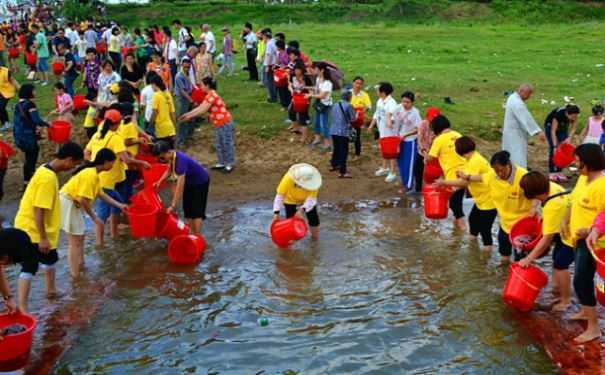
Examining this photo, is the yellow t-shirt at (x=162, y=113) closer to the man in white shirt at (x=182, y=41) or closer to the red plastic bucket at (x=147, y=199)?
the red plastic bucket at (x=147, y=199)

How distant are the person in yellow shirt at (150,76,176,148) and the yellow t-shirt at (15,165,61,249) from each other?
5.41 metres

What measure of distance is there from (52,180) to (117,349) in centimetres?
179

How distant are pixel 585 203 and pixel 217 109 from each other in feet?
27.0

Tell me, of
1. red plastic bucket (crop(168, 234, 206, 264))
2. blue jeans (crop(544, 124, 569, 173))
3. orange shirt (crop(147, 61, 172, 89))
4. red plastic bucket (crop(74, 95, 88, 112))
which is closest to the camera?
red plastic bucket (crop(168, 234, 206, 264))

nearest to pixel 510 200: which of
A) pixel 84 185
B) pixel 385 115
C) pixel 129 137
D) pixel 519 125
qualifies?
pixel 519 125

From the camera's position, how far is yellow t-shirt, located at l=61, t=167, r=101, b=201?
8.55 meters

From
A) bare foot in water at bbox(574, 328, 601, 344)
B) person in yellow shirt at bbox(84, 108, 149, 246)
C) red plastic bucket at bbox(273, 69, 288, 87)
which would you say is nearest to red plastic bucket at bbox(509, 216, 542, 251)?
bare foot in water at bbox(574, 328, 601, 344)

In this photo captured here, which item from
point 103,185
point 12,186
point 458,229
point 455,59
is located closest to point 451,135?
point 458,229

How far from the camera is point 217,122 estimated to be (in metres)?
13.8

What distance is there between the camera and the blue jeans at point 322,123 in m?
14.7

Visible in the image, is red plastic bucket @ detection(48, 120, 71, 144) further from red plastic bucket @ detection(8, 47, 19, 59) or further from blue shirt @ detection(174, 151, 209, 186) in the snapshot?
red plastic bucket @ detection(8, 47, 19, 59)

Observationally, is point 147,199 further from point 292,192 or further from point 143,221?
point 292,192

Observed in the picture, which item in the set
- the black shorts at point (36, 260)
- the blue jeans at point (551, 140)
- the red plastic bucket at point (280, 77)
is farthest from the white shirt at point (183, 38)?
the black shorts at point (36, 260)

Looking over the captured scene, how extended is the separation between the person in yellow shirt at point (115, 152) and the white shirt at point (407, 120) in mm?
4422
